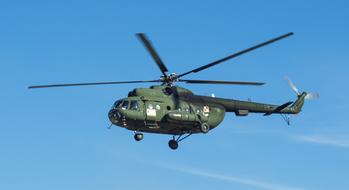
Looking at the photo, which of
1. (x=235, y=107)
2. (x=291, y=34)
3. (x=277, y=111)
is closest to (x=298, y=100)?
(x=277, y=111)

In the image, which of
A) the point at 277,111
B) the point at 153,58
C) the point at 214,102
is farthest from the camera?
the point at 277,111

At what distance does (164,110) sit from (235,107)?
8721 millimetres

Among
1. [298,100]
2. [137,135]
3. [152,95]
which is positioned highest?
[298,100]

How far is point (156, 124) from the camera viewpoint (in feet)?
175

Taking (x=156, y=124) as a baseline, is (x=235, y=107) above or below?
above

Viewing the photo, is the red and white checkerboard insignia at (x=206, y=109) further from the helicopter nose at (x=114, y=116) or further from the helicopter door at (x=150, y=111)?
the helicopter nose at (x=114, y=116)

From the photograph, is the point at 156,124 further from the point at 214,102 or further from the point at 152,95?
the point at 214,102

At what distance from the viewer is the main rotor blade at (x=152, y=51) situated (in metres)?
46.6

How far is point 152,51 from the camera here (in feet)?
161

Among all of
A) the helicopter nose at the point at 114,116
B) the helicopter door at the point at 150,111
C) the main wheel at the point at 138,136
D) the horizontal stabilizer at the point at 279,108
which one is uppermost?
the horizontal stabilizer at the point at 279,108

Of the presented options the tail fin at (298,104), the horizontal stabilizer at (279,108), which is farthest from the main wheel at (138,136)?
the tail fin at (298,104)

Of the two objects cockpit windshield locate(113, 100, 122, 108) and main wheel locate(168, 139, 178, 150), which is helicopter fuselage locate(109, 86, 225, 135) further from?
main wheel locate(168, 139, 178, 150)

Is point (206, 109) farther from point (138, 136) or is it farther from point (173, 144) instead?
point (138, 136)

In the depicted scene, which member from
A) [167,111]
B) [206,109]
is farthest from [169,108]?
[206,109]
